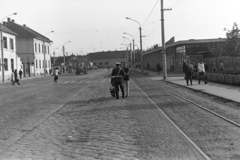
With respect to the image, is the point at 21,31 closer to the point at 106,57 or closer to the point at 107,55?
the point at 106,57

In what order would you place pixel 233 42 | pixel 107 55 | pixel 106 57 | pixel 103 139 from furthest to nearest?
pixel 107 55
pixel 106 57
pixel 233 42
pixel 103 139

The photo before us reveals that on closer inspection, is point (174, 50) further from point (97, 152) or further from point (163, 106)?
point (97, 152)

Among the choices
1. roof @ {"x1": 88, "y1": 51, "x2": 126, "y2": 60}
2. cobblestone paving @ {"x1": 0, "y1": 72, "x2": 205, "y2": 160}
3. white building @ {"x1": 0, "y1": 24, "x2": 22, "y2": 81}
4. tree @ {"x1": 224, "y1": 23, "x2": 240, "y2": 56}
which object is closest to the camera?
cobblestone paving @ {"x1": 0, "y1": 72, "x2": 205, "y2": 160}

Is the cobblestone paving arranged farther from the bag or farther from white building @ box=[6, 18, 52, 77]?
white building @ box=[6, 18, 52, 77]

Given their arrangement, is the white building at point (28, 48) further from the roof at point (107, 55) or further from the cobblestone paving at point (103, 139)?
the roof at point (107, 55)

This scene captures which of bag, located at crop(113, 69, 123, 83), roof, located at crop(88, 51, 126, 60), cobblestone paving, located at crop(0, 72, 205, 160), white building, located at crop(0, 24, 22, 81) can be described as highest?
roof, located at crop(88, 51, 126, 60)

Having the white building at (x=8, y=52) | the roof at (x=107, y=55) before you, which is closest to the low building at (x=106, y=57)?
the roof at (x=107, y=55)

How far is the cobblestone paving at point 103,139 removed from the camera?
566cm

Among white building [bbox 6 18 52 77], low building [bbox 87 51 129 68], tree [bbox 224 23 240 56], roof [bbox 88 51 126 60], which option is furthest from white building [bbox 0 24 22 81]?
roof [bbox 88 51 126 60]

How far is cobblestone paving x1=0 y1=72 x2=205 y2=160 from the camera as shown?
5.66 metres

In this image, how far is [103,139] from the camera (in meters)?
6.92

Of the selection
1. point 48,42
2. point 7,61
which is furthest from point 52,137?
point 48,42

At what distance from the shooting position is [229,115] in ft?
32.2

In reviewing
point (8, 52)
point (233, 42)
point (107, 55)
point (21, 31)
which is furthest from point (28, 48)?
point (107, 55)
